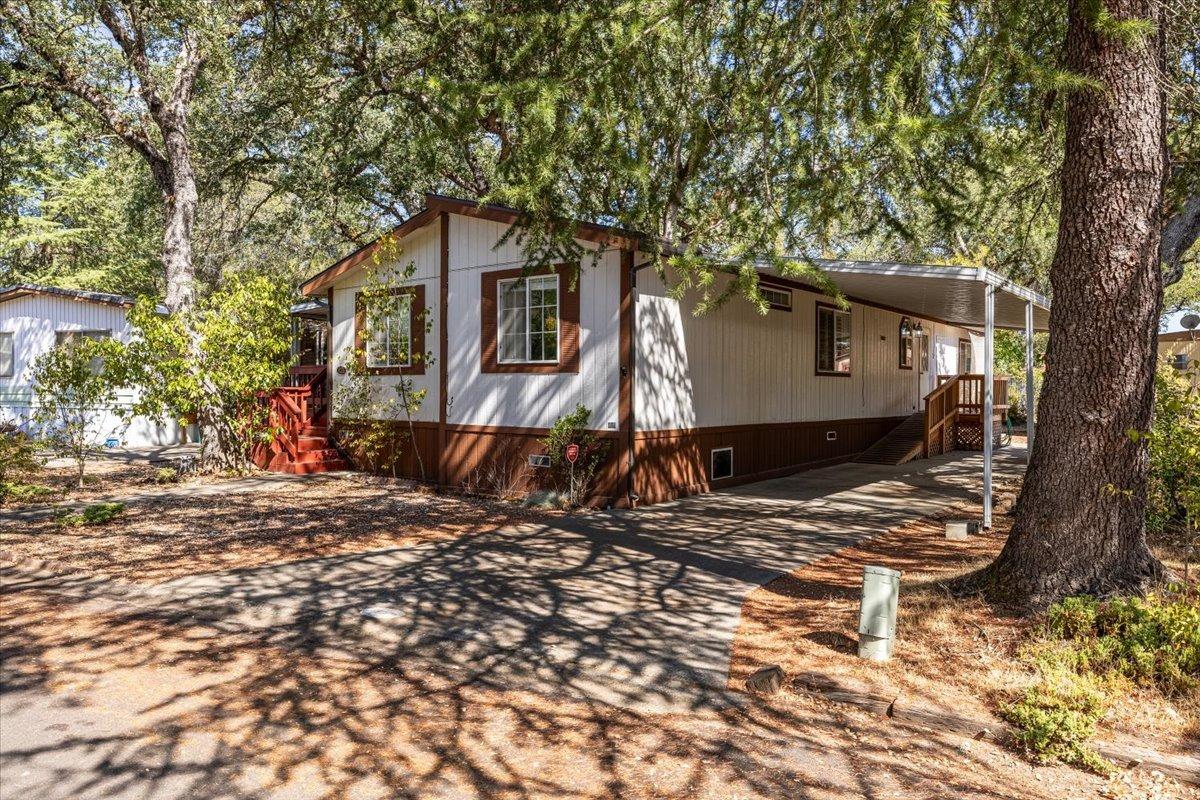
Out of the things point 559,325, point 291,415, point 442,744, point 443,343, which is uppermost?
point 559,325

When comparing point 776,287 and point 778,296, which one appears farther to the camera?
point 778,296

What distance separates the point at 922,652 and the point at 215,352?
10.6m

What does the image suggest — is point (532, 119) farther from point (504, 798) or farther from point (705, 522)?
point (705, 522)

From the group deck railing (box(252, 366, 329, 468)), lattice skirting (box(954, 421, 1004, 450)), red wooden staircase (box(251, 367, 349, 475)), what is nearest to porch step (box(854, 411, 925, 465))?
lattice skirting (box(954, 421, 1004, 450))

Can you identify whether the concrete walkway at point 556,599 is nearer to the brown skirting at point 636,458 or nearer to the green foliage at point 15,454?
the brown skirting at point 636,458

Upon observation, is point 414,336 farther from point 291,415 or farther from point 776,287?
point 776,287

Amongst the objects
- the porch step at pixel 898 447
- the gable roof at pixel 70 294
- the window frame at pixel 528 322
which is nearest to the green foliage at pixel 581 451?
the window frame at pixel 528 322

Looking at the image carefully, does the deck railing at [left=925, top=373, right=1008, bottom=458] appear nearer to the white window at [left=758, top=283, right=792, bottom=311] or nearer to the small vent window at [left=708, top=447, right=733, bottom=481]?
the white window at [left=758, top=283, right=792, bottom=311]

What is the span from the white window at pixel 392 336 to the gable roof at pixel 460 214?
0.97 meters

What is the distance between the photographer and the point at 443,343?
465 inches

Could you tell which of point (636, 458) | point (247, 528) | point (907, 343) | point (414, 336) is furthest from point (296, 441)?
point (907, 343)

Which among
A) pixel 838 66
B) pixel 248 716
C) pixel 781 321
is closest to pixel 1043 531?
pixel 838 66

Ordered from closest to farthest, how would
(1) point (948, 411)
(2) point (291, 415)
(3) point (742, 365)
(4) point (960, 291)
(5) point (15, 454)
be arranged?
(5) point (15, 454), (4) point (960, 291), (3) point (742, 365), (2) point (291, 415), (1) point (948, 411)

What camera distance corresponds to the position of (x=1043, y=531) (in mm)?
5254
